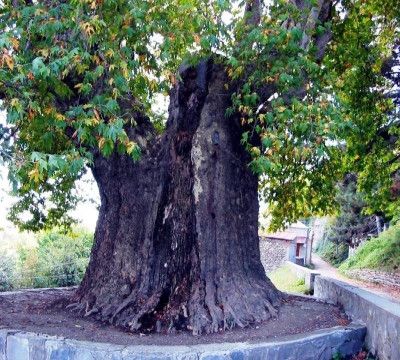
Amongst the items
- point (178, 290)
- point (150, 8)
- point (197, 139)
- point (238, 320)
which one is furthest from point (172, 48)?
point (238, 320)

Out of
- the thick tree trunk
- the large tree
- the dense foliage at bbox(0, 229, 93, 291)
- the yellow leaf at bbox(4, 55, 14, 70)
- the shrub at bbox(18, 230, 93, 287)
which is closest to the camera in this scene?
the yellow leaf at bbox(4, 55, 14, 70)

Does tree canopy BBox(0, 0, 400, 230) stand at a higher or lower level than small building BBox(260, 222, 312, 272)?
higher

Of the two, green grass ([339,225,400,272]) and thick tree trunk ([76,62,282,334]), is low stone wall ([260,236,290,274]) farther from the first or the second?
thick tree trunk ([76,62,282,334])

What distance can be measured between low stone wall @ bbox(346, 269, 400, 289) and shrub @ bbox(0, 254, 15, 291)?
11502 mm

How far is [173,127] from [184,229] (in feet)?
5.03

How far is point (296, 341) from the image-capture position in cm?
544

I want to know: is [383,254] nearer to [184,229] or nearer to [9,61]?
[184,229]

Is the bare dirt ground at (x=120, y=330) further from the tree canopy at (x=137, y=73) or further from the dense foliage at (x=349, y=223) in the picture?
the dense foliage at (x=349, y=223)

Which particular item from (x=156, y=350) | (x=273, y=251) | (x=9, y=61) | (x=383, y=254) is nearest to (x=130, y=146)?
(x=9, y=61)

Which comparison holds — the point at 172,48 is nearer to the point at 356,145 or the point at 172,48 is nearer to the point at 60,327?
the point at 60,327

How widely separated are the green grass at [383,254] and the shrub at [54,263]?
35.2 ft

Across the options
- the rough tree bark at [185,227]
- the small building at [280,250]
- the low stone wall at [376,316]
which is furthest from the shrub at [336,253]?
the rough tree bark at [185,227]

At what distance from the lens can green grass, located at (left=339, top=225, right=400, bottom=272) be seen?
57.6 ft

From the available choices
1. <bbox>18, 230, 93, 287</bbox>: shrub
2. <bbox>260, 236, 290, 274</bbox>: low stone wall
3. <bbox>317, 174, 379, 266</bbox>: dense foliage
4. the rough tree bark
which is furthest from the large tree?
<bbox>260, 236, 290, 274</bbox>: low stone wall
